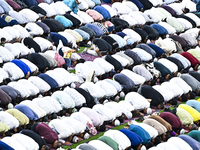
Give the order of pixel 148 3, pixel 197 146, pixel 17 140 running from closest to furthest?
1. pixel 17 140
2. pixel 197 146
3. pixel 148 3

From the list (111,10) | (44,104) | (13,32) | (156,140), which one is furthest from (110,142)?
(111,10)

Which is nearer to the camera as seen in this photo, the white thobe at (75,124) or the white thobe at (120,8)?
the white thobe at (75,124)

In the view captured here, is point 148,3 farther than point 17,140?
Yes

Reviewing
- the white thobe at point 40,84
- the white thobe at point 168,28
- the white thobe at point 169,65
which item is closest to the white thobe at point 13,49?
the white thobe at point 40,84

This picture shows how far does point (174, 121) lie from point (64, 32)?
5946mm

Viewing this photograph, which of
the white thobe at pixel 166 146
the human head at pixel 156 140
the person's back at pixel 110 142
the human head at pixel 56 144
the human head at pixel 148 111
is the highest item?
the white thobe at pixel 166 146

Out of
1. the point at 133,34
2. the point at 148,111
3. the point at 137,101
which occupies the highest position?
the point at 133,34

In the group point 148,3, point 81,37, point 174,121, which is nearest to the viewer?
point 174,121

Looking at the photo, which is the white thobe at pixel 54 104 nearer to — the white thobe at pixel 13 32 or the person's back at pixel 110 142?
the person's back at pixel 110 142

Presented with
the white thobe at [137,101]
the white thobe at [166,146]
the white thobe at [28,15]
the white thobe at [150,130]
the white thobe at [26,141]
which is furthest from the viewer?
the white thobe at [28,15]

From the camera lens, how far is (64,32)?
18562mm

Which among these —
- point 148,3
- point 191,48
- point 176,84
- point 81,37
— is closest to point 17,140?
point 176,84

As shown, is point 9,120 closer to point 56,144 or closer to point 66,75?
point 56,144

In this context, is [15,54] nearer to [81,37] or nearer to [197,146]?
[81,37]
